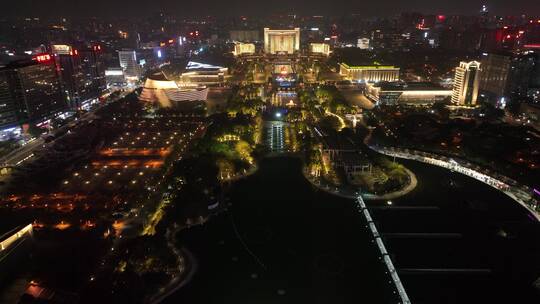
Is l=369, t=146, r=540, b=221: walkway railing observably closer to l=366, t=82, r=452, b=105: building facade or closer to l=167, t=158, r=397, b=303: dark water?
l=167, t=158, r=397, b=303: dark water

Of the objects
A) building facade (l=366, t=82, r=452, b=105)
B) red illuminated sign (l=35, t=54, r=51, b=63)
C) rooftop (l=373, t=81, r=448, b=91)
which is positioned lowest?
building facade (l=366, t=82, r=452, b=105)

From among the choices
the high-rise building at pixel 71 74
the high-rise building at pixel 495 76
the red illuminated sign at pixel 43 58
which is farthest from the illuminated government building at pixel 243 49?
the high-rise building at pixel 495 76

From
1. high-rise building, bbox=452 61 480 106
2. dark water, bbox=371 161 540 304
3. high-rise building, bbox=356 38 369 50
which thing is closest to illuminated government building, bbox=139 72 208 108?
high-rise building, bbox=452 61 480 106

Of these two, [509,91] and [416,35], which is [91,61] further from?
[416,35]

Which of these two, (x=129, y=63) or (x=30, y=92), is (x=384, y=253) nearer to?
(x=30, y=92)

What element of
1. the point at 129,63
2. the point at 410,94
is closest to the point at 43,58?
the point at 129,63

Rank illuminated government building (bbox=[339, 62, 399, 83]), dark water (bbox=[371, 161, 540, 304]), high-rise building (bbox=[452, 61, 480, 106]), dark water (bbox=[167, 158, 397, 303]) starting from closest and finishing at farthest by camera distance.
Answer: dark water (bbox=[167, 158, 397, 303]) < dark water (bbox=[371, 161, 540, 304]) < high-rise building (bbox=[452, 61, 480, 106]) < illuminated government building (bbox=[339, 62, 399, 83])
